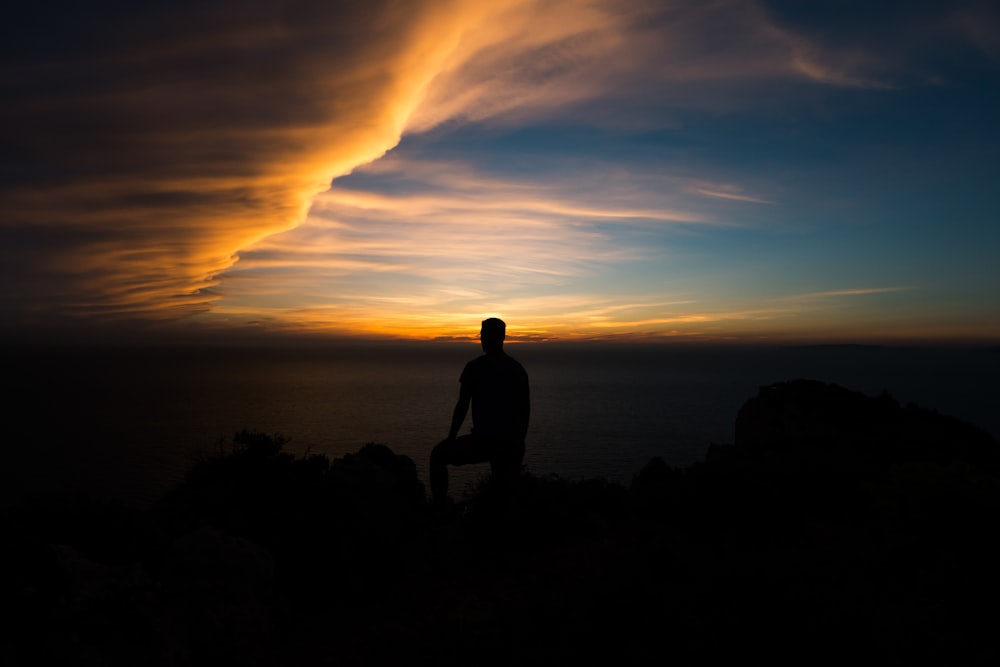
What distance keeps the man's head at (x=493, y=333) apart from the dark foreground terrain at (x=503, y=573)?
6.67 ft

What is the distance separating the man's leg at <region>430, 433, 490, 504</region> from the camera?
688cm

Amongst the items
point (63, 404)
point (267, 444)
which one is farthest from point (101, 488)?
point (63, 404)

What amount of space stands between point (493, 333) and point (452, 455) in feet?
5.19

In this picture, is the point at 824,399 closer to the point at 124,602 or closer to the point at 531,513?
the point at 531,513

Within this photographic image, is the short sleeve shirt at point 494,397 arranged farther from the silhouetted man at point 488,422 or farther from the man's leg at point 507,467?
the man's leg at point 507,467

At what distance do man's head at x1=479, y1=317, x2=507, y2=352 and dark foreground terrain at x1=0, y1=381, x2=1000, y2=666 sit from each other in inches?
80.0

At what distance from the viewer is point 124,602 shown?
13.8 feet

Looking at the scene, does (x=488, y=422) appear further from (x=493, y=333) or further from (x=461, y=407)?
(x=493, y=333)

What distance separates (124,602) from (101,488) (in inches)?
1838

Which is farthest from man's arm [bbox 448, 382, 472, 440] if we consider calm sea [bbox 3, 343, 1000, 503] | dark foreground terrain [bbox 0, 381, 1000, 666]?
calm sea [bbox 3, 343, 1000, 503]

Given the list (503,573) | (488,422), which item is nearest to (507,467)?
(488,422)

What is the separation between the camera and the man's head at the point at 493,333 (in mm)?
7215

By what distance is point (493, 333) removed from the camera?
284 inches

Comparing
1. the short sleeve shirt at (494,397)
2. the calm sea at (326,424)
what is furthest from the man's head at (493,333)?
the calm sea at (326,424)
